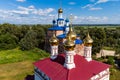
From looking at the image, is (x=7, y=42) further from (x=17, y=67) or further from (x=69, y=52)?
(x=69, y=52)

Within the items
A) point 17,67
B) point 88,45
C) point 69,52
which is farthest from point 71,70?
point 17,67

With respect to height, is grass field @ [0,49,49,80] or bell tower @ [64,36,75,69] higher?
bell tower @ [64,36,75,69]

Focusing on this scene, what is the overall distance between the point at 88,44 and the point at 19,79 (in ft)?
39.3

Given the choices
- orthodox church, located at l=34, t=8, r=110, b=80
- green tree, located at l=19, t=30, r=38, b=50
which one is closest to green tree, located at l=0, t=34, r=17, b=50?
green tree, located at l=19, t=30, r=38, b=50

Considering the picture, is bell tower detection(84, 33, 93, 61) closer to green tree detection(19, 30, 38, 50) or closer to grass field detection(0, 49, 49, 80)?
grass field detection(0, 49, 49, 80)

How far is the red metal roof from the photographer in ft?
37.2

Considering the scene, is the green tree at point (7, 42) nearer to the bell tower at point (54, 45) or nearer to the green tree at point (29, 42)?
the green tree at point (29, 42)

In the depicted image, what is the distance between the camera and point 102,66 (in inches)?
559

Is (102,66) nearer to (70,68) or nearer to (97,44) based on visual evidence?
(70,68)

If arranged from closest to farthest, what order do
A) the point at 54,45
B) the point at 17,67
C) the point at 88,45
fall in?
the point at 88,45 < the point at 54,45 < the point at 17,67

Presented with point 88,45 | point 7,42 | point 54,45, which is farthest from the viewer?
point 7,42

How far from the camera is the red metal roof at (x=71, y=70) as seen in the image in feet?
37.2

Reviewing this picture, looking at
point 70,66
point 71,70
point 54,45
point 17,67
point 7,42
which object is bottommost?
point 17,67

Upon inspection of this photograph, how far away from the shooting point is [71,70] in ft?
38.7
